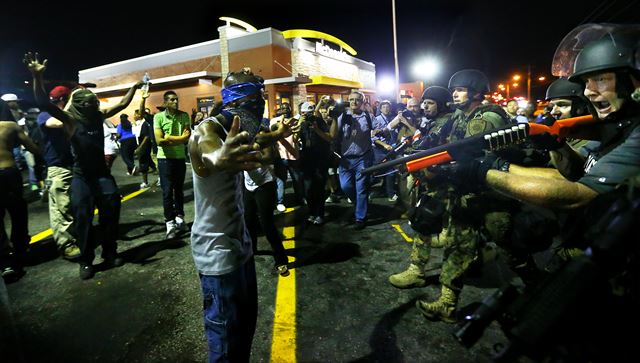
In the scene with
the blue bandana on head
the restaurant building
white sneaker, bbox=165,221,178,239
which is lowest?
white sneaker, bbox=165,221,178,239

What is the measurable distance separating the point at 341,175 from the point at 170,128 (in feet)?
9.59

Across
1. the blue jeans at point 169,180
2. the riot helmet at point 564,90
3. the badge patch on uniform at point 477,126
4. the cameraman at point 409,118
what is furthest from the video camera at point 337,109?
the riot helmet at point 564,90

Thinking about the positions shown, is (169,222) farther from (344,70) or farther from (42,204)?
(344,70)

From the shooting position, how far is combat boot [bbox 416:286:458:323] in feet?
9.24

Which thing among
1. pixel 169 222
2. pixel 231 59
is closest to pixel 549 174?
pixel 169 222

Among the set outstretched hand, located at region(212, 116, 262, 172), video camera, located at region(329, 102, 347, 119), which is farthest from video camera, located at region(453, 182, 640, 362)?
video camera, located at region(329, 102, 347, 119)

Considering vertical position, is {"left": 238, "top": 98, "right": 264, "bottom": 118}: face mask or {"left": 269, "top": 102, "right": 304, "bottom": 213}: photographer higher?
{"left": 238, "top": 98, "right": 264, "bottom": 118}: face mask

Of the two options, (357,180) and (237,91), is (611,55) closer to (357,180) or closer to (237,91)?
(237,91)

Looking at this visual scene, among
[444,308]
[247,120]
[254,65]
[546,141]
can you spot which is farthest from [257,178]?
[254,65]

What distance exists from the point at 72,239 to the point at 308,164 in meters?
3.59

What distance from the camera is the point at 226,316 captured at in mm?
1759

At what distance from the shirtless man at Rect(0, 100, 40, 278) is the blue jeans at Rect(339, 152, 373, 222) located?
14.7 ft

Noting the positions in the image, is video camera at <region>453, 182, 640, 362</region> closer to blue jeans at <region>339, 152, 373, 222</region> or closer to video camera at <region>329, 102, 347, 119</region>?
blue jeans at <region>339, 152, 373, 222</region>

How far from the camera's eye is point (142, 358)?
2479 millimetres
